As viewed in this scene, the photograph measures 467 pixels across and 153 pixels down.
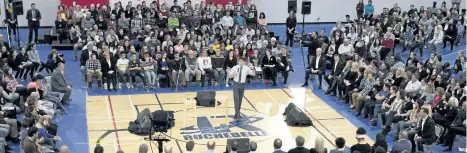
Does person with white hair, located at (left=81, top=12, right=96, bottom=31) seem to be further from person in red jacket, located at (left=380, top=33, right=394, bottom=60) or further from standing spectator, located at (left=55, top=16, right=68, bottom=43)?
person in red jacket, located at (left=380, top=33, right=394, bottom=60)

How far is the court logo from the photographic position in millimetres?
14891

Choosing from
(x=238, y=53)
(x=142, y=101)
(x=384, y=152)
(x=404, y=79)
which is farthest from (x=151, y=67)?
(x=384, y=152)

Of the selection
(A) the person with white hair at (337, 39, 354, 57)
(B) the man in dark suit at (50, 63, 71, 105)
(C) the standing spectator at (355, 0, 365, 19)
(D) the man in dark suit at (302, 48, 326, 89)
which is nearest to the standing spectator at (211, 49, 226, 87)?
(D) the man in dark suit at (302, 48, 326, 89)

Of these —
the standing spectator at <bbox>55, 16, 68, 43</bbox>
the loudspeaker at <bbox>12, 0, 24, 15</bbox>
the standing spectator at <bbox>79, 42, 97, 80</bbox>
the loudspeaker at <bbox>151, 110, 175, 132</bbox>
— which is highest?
the loudspeaker at <bbox>12, 0, 24, 15</bbox>

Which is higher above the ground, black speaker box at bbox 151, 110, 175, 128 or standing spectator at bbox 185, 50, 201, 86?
standing spectator at bbox 185, 50, 201, 86

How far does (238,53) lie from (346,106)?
A: 434 centimetres

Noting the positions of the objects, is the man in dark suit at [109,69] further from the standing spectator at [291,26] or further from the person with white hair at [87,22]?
the standing spectator at [291,26]

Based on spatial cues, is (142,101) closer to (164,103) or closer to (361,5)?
(164,103)

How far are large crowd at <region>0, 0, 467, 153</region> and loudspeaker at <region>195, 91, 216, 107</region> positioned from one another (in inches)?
Result: 81.5

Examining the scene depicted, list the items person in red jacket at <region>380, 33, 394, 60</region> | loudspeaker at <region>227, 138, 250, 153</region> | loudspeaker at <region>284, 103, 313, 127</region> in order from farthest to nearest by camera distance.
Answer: person in red jacket at <region>380, 33, 394, 60</region> < loudspeaker at <region>284, 103, 313, 127</region> < loudspeaker at <region>227, 138, 250, 153</region>

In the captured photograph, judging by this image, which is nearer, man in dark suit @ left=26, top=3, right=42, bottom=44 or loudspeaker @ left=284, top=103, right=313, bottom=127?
loudspeaker @ left=284, top=103, right=313, bottom=127

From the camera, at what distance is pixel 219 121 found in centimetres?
1605

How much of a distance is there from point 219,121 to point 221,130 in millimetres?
748

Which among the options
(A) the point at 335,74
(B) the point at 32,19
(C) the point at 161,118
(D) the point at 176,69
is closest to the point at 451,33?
(A) the point at 335,74
